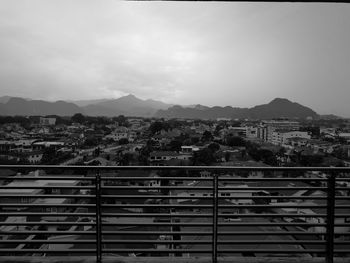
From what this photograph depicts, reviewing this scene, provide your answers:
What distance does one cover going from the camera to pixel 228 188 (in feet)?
9.41

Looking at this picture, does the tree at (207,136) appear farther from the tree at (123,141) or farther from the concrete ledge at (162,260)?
the concrete ledge at (162,260)

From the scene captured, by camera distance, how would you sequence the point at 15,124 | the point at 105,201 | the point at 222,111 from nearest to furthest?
1. the point at 105,201
2. the point at 15,124
3. the point at 222,111

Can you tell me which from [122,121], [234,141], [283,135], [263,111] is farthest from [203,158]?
[263,111]

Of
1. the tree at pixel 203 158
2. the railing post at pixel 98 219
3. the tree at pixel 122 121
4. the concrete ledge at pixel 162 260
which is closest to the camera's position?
the railing post at pixel 98 219

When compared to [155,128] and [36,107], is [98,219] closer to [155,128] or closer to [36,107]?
[155,128]

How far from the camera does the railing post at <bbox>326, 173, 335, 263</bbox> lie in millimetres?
2805

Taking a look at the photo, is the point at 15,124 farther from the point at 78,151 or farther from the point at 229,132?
the point at 229,132

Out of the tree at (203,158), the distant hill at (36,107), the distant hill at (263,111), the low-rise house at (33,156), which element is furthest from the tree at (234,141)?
the distant hill at (36,107)

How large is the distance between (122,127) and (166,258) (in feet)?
90.5

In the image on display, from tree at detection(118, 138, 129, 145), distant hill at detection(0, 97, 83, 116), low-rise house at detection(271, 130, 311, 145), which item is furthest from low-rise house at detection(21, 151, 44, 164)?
low-rise house at detection(271, 130, 311, 145)

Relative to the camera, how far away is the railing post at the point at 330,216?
9.20ft

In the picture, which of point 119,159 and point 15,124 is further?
point 15,124

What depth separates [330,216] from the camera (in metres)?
2.86

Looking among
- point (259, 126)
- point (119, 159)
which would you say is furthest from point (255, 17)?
point (259, 126)
